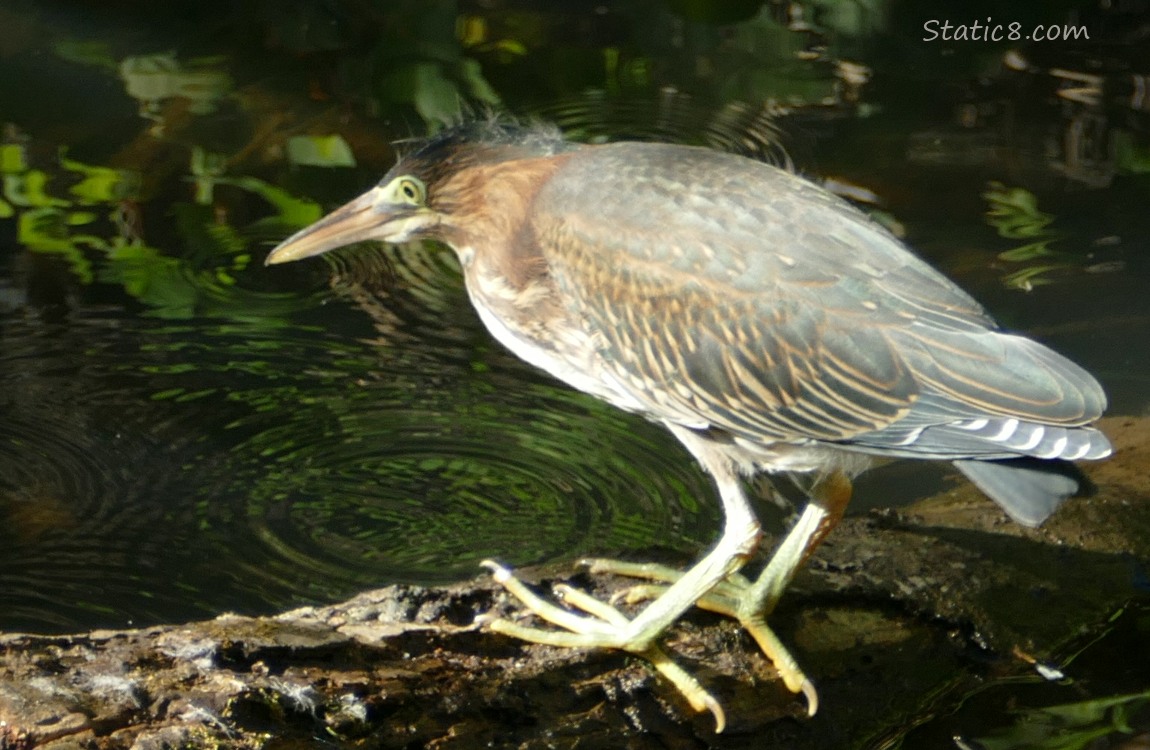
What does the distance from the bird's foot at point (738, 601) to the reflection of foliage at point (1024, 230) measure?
127 inches

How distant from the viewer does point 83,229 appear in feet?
20.3

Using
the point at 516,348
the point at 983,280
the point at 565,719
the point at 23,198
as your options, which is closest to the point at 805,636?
the point at 565,719

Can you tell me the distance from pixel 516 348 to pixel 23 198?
12.2 ft

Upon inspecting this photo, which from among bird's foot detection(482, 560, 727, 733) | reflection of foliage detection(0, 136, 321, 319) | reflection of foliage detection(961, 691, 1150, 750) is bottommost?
reflection of foliage detection(961, 691, 1150, 750)

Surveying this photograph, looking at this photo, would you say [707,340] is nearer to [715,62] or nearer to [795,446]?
[795,446]

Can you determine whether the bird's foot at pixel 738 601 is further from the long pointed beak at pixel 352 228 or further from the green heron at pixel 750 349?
the long pointed beak at pixel 352 228

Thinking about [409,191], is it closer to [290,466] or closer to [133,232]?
[290,466]

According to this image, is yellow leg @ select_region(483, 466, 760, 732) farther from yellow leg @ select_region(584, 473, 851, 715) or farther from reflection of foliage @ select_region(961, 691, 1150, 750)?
reflection of foliage @ select_region(961, 691, 1150, 750)

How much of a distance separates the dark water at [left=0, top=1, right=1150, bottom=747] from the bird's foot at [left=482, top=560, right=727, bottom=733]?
33.0 inches

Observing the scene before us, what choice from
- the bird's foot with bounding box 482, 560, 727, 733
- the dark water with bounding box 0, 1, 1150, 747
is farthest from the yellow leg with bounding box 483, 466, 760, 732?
the dark water with bounding box 0, 1, 1150, 747

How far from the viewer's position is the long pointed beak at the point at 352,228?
3770mm

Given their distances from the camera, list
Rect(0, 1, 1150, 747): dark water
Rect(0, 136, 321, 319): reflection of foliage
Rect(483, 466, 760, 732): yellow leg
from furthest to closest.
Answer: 1. Rect(0, 136, 321, 319): reflection of foliage
2. Rect(0, 1, 1150, 747): dark water
3. Rect(483, 466, 760, 732): yellow leg

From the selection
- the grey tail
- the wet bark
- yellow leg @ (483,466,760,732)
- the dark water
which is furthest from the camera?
the dark water

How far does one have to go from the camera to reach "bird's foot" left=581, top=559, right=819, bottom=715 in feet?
10.5
